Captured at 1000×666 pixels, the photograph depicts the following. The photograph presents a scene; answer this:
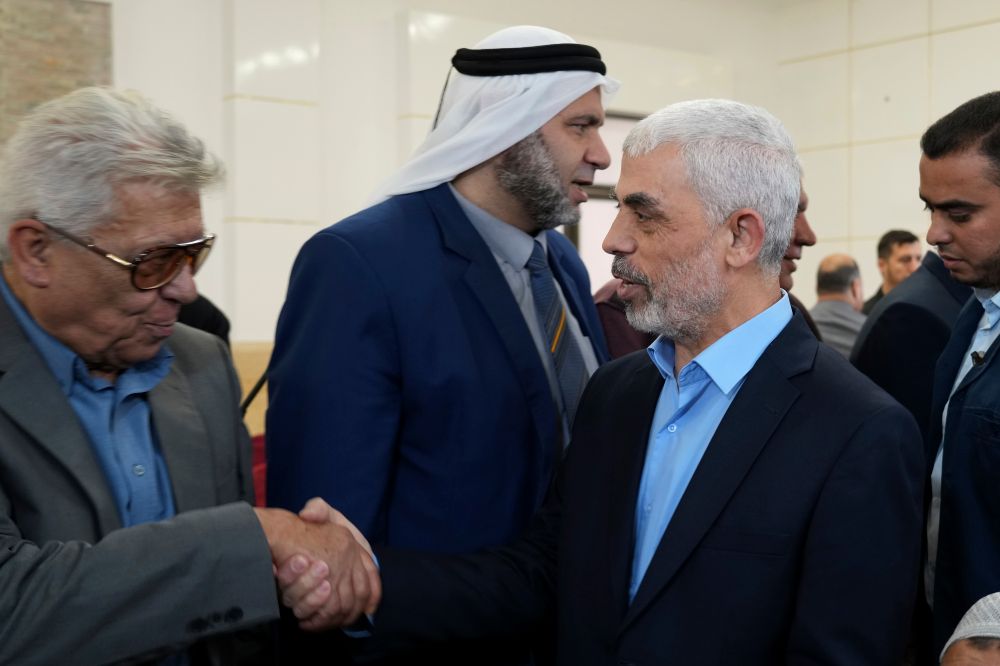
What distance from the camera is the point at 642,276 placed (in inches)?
81.7

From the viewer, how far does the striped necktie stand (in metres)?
2.64

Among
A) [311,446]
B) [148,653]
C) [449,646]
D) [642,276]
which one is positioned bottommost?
[449,646]

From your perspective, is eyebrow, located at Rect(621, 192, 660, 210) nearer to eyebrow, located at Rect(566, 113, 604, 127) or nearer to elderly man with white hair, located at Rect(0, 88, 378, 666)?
elderly man with white hair, located at Rect(0, 88, 378, 666)

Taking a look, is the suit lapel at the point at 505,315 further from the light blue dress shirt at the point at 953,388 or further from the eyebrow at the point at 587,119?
the light blue dress shirt at the point at 953,388

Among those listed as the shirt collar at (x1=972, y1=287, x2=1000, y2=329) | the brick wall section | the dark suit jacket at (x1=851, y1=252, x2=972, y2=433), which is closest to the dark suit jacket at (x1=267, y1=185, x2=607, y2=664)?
the shirt collar at (x1=972, y1=287, x2=1000, y2=329)

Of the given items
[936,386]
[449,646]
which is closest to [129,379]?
[449,646]

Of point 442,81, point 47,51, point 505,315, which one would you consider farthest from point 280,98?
point 505,315

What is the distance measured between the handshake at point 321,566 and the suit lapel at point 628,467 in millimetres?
503

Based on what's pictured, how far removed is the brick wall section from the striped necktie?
487cm

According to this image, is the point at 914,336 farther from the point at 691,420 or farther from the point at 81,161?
the point at 81,161

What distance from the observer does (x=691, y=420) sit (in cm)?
200

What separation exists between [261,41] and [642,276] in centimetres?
597

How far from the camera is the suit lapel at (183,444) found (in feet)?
6.53

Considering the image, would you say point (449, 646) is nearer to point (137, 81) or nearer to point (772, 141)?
point (772, 141)
